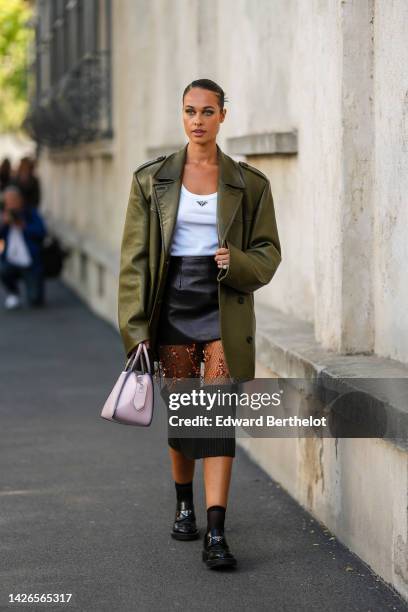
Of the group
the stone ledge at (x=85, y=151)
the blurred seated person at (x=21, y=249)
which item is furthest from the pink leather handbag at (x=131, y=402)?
the blurred seated person at (x=21, y=249)

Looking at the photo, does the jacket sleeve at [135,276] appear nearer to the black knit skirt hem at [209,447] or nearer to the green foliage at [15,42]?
the black knit skirt hem at [209,447]

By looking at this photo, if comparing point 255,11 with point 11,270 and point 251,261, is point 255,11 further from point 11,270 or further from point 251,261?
point 11,270

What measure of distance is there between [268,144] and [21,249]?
915 centimetres

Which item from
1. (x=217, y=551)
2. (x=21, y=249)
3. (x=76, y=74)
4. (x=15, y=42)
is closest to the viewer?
(x=217, y=551)

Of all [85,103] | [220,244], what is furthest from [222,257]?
[85,103]

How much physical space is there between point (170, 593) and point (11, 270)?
11.8 metres

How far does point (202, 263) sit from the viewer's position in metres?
5.78

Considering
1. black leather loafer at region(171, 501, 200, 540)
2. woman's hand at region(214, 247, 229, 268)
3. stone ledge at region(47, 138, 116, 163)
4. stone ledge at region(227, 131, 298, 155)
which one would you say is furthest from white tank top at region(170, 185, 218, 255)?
stone ledge at region(47, 138, 116, 163)

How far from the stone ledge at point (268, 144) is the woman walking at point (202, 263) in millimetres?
1917

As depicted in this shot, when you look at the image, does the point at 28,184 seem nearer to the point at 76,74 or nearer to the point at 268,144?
the point at 76,74

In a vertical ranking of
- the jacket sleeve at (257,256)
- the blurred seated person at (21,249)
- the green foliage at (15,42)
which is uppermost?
the green foliage at (15,42)

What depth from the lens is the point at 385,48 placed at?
6.15m

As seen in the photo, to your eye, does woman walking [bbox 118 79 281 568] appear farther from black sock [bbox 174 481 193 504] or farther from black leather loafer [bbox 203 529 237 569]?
black sock [bbox 174 481 193 504]

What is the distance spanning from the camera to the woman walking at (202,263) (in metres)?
5.75
